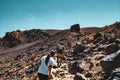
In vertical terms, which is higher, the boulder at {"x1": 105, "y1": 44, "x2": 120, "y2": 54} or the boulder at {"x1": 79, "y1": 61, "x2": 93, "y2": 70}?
the boulder at {"x1": 105, "y1": 44, "x2": 120, "y2": 54}

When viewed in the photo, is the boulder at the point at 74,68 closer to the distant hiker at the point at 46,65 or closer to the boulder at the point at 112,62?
the boulder at the point at 112,62

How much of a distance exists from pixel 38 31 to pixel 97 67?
99.8m

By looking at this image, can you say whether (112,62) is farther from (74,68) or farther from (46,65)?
(74,68)

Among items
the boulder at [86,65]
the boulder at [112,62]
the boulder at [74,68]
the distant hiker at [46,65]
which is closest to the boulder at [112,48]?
the boulder at [86,65]

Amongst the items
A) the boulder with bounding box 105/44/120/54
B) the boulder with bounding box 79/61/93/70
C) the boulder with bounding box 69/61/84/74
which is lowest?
the boulder with bounding box 69/61/84/74

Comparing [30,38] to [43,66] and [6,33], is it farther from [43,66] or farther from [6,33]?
[43,66]

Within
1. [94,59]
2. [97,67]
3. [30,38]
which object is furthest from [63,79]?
[30,38]

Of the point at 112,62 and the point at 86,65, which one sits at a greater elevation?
the point at 112,62

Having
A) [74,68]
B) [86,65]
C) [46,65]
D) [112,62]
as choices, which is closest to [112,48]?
[86,65]

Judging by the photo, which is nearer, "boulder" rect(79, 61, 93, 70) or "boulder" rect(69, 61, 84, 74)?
"boulder" rect(79, 61, 93, 70)

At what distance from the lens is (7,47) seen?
110 m

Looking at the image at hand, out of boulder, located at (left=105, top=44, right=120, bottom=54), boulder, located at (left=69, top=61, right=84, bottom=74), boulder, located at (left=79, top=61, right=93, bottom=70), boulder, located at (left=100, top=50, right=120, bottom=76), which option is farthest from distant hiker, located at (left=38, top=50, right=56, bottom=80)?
boulder, located at (left=105, top=44, right=120, bottom=54)

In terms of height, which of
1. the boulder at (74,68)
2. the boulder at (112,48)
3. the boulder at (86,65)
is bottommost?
the boulder at (74,68)

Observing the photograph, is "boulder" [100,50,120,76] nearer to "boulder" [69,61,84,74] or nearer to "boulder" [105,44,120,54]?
"boulder" [69,61,84,74]
